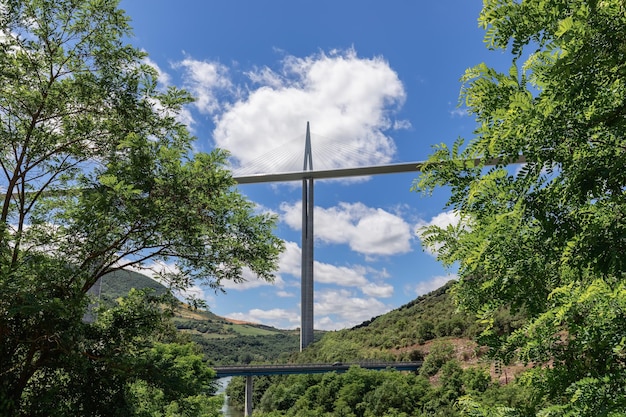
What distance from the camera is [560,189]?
107 inches

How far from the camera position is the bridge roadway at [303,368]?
37719 mm

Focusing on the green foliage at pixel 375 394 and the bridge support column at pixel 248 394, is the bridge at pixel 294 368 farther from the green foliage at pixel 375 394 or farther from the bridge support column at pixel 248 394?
the green foliage at pixel 375 394

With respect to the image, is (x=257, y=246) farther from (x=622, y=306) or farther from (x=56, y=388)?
(x=622, y=306)

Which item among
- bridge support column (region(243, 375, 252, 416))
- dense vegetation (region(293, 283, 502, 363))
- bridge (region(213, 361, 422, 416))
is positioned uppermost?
dense vegetation (region(293, 283, 502, 363))

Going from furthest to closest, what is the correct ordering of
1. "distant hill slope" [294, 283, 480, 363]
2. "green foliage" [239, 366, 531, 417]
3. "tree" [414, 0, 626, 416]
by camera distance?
"distant hill slope" [294, 283, 480, 363] → "green foliage" [239, 366, 531, 417] → "tree" [414, 0, 626, 416]

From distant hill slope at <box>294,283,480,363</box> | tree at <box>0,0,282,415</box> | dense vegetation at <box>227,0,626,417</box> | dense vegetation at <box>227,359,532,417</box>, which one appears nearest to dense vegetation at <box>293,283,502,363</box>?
distant hill slope at <box>294,283,480,363</box>

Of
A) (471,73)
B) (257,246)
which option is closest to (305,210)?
(257,246)

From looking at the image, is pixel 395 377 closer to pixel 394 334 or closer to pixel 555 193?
pixel 394 334

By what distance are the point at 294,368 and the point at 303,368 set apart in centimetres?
81

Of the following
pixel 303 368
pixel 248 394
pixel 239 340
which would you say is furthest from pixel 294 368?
pixel 239 340

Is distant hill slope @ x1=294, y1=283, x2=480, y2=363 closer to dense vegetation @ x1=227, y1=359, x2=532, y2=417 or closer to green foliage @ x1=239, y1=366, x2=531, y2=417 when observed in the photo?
dense vegetation @ x1=227, y1=359, x2=532, y2=417

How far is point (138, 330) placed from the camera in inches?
294

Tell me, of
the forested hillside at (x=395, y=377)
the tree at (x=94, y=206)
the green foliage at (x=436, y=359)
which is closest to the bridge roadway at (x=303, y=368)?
the forested hillside at (x=395, y=377)

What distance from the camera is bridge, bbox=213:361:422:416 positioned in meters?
37.8
